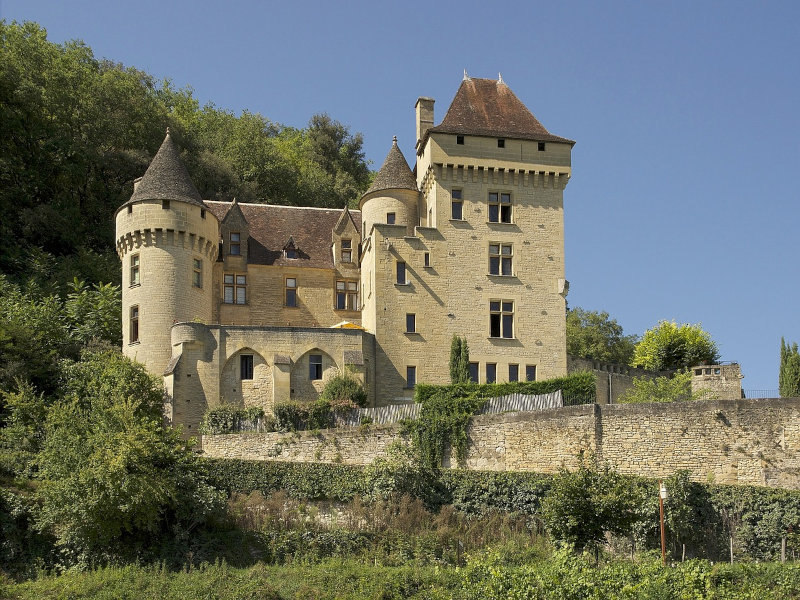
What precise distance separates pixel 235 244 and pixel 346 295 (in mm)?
5063

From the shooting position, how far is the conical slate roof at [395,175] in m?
44.1

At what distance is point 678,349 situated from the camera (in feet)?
177

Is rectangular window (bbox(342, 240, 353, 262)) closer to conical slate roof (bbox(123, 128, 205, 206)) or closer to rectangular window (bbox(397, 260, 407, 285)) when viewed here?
rectangular window (bbox(397, 260, 407, 285))

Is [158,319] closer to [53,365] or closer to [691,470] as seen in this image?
[53,365]

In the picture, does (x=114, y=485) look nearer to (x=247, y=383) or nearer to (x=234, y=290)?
(x=247, y=383)

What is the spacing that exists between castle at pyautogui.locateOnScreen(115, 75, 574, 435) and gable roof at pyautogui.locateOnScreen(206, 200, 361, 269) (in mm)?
102

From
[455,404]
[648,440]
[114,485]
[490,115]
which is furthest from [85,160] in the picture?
[648,440]

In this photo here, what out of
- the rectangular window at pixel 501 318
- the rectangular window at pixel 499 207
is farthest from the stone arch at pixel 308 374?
the rectangular window at pixel 499 207

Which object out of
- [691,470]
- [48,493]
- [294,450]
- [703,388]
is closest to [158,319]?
[294,450]

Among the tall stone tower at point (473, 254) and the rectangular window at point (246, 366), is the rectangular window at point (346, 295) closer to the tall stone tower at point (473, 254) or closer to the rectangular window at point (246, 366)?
the tall stone tower at point (473, 254)

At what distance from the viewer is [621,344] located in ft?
222

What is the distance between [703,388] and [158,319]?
24.0 meters

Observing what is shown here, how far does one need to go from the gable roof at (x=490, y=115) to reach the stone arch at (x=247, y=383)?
11.5 metres

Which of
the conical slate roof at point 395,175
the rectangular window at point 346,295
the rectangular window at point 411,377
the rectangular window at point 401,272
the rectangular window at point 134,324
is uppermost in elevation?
the conical slate roof at point 395,175
